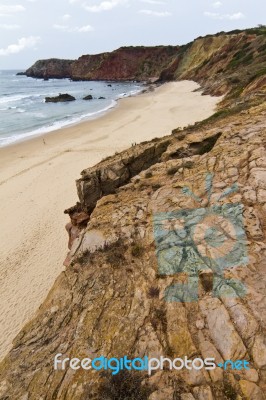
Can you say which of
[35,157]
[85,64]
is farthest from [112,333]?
[85,64]

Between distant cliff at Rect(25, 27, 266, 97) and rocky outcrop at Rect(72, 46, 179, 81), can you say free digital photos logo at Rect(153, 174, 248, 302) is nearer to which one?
distant cliff at Rect(25, 27, 266, 97)

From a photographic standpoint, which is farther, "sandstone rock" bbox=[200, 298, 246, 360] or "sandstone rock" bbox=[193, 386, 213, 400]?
"sandstone rock" bbox=[200, 298, 246, 360]

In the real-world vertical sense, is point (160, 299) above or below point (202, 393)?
above

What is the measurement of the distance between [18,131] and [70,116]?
11.4 metres

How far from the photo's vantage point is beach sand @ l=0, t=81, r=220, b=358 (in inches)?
451

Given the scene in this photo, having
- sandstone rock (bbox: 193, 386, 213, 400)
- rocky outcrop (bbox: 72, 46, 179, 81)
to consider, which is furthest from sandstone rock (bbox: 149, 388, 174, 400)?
rocky outcrop (bbox: 72, 46, 179, 81)

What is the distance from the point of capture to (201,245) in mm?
7082

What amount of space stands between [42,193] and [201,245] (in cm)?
1462

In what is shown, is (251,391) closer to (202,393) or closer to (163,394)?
(202,393)

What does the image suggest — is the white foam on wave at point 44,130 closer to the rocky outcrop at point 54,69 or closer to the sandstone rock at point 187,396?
the sandstone rock at point 187,396

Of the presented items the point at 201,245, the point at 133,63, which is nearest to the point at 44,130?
the point at 201,245

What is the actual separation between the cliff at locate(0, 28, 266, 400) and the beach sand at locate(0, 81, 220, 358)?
4.34m

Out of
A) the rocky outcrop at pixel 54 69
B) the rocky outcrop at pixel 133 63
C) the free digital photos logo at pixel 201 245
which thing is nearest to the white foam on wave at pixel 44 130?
the free digital photos logo at pixel 201 245

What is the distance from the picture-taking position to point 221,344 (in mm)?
5309
